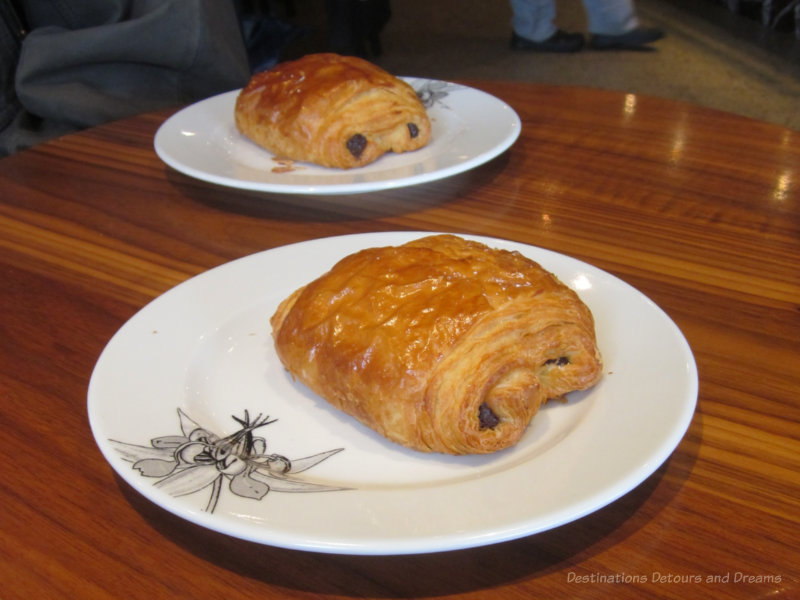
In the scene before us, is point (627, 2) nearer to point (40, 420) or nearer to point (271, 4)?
point (271, 4)

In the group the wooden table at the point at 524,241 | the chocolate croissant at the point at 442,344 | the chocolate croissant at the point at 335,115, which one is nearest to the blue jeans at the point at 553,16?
the wooden table at the point at 524,241

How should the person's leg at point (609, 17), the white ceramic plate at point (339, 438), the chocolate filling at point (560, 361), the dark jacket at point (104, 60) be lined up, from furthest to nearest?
the person's leg at point (609, 17) < the dark jacket at point (104, 60) < the chocolate filling at point (560, 361) < the white ceramic plate at point (339, 438)

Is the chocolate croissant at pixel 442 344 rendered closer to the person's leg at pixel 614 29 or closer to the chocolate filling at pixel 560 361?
the chocolate filling at pixel 560 361

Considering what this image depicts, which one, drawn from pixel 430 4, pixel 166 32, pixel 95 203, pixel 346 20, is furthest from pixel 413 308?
pixel 430 4

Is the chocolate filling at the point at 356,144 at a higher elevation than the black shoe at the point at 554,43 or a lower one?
higher

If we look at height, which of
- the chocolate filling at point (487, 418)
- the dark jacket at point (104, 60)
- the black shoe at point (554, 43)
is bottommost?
the black shoe at point (554, 43)

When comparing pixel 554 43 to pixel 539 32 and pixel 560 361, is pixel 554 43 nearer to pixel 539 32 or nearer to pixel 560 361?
pixel 539 32

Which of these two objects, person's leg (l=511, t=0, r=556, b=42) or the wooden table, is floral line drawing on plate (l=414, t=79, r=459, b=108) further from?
person's leg (l=511, t=0, r=556, b=42)
